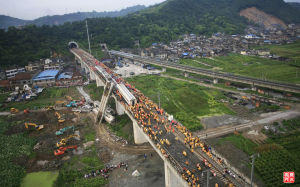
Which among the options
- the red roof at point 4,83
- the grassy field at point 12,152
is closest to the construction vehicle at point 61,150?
the grassy field at point 12,152

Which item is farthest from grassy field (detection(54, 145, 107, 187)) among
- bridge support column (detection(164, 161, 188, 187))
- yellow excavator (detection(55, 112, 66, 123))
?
yellow excavator (detection(55, 112, 66, 123))

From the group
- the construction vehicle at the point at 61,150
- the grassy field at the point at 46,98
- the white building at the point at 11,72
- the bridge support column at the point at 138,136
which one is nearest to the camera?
the construction vehicle at the point at 61,150

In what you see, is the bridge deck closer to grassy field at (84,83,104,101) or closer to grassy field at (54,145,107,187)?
grassy field at (54,145,107,187)

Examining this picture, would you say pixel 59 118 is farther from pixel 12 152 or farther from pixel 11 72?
pixel 11 72

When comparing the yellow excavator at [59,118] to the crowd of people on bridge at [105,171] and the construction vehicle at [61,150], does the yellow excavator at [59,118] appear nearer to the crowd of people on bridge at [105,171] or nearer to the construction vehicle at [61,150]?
the construction vehicle at [61,150]

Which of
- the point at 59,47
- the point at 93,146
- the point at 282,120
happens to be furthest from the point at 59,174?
the point at 59,47

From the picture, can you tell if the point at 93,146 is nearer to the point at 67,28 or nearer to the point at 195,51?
the point at 195,51

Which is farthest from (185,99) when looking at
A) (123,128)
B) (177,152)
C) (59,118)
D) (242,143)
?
(59,118)
